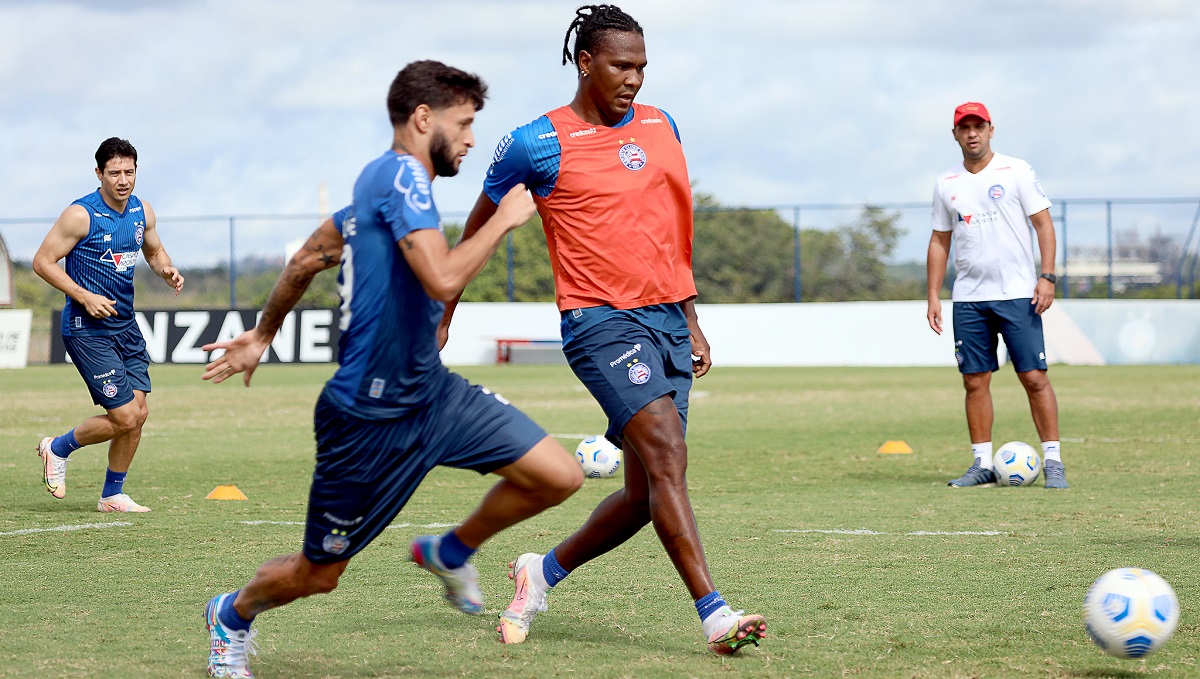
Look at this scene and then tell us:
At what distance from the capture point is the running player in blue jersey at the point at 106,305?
27.8ft

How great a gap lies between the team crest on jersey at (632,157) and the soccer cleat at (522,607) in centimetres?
148

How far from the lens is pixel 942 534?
7141 millimetres

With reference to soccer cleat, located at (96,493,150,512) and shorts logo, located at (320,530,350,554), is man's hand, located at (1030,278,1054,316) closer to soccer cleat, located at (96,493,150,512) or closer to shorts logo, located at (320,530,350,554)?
soccer cleat, located at (96,493,150,512)

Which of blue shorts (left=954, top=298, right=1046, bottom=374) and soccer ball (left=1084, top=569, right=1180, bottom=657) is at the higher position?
blue shorts (left=954, top=298, right=1046, bottom=374)

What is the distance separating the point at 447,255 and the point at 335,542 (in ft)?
3.13

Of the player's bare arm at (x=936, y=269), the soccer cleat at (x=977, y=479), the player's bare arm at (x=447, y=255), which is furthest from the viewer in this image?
the player's bare arm at (x=936, y=269)

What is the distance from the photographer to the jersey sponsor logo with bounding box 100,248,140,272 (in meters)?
8.66

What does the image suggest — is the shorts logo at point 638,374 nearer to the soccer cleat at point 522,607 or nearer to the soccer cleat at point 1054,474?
the soccer cleat at point 522,607

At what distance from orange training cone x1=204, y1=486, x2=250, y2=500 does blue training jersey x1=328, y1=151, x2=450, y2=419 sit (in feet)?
16.4

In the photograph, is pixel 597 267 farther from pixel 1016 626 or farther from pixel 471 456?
pixel 1016 626

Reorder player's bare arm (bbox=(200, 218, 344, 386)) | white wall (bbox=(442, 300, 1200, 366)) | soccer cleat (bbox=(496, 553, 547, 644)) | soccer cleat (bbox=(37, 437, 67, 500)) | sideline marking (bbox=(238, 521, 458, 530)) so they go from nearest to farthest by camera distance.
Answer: player's bare arm (bbox=(200, 218, 344, 386)) < soccer cleat (bbox=(496, 553, 547, 644)) < sideline marking (bbox=(238, 521, 458, 530)) < soccer cleat (bbox=(37, 437, 67, 500)) < white wall (bbox=(442, 300, 1200, 366))

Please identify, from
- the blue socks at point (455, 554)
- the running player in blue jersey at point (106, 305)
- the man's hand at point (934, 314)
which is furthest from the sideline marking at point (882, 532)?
the running player in blue jersey at point (106, 305)

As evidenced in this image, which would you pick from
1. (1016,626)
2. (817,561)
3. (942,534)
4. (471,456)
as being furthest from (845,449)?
(471,456)

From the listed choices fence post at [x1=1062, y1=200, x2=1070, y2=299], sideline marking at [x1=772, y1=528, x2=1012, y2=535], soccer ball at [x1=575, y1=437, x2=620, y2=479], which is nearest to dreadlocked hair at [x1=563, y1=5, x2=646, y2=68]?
sideline marking at [x1=772, y1=528, x2=1012, y2=535]
